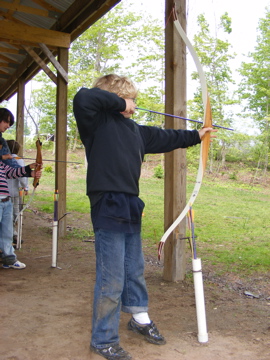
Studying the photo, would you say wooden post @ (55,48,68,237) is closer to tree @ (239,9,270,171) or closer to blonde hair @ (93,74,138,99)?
blonde hair @ (93,74,138,99)

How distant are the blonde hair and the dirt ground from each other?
Result: 4.58ft

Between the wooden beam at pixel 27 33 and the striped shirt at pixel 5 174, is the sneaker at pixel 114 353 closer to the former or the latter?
the striped shirt at pixel 5 174

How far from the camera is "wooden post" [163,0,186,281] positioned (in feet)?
11.3

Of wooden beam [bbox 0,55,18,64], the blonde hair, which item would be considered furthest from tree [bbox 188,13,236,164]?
the blonde hair

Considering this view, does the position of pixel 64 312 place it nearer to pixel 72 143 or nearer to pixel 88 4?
pixel 88 4

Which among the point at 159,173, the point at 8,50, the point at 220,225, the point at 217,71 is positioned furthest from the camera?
the point at 217,71

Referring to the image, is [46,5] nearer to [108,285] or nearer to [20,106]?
[20,106]

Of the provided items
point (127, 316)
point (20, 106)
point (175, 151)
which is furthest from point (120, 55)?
point (127, 316)

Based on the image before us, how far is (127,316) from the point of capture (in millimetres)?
2771

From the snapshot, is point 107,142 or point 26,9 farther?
point 26,9

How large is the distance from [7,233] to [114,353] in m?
2.27

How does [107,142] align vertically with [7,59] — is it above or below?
below

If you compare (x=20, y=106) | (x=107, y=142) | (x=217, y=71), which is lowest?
(x=107, y=142)

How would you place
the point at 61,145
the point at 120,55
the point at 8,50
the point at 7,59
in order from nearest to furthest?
the point at 61,145 → the point at 8,50 → the point at 7,59 → the point at 120,55
